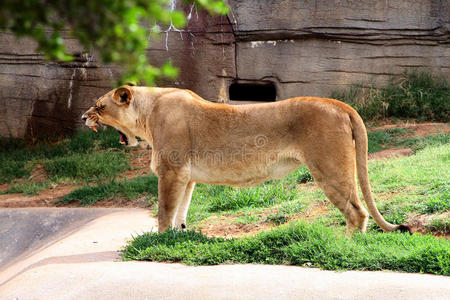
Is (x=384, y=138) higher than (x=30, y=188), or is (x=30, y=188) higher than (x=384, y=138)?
(x=384, y=138)

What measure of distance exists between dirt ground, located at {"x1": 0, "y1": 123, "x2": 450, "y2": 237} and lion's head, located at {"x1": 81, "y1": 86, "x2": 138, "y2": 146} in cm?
162

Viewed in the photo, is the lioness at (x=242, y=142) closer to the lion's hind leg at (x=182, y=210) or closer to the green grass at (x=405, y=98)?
the lion's hind leg at (x=182, y=210)

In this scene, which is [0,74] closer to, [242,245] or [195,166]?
[195,166]

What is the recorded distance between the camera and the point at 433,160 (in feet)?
24.0

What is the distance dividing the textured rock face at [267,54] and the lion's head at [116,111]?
4878 millimetres

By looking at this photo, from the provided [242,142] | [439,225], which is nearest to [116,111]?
[242,142]

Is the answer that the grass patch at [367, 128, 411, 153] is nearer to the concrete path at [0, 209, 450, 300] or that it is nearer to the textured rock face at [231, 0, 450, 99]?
the textured rock face at [231, 0, 450, 99]

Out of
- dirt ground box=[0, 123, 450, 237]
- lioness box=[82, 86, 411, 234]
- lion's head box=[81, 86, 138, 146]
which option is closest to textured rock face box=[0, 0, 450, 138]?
dirt ground box=[0, 123, 450, 237]

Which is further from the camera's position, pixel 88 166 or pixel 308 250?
pixel 88 166

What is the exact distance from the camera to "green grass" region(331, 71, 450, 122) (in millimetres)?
10734

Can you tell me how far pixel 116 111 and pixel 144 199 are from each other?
2532 millimetres

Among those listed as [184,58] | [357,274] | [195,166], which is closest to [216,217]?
[195,166]

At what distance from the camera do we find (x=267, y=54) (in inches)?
438

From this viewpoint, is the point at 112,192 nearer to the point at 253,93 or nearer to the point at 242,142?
the point at 242,142
